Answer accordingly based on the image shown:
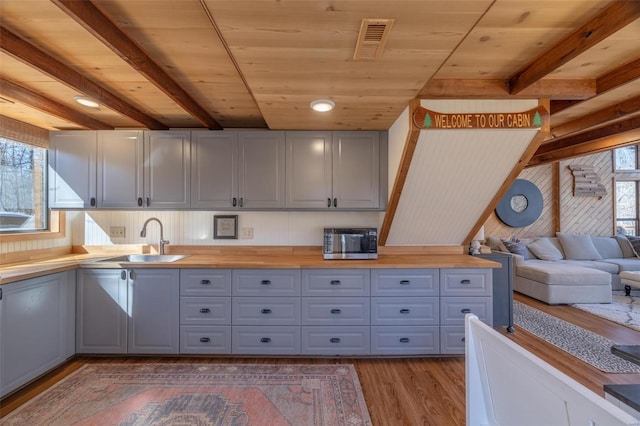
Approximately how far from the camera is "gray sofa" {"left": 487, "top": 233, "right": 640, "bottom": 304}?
13.3 feet

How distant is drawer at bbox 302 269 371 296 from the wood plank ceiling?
1362mm

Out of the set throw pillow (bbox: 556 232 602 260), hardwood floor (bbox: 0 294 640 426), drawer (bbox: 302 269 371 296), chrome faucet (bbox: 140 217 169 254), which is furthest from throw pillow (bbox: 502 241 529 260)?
chrome faucet (bbox: 140 217 169 254)

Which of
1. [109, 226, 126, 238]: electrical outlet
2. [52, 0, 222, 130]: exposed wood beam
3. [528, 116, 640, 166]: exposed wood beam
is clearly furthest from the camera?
[528, 116, 640, 166]: exposed wood beam

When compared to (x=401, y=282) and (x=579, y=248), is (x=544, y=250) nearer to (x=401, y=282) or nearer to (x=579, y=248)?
(x=579, y=248)

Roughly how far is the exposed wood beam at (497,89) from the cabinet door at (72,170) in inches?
124

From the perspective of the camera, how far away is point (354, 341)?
8.27 feet

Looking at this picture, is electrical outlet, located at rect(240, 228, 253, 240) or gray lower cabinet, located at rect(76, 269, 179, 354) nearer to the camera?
gray lower cabinet, located at rect(76, 269, 179, 354)

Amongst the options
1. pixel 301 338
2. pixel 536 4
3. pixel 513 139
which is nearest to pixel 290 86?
pixel 536 4

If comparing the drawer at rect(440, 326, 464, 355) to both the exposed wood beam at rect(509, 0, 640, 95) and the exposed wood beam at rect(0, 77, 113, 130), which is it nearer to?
the exposed wood beam at rect(509, 0, 640, 95)

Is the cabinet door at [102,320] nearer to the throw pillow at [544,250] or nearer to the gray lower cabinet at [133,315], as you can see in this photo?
the gray lower cabinet at [133,315]

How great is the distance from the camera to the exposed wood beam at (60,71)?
1567 millimetres

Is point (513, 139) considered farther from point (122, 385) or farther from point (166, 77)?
point (122, 385)

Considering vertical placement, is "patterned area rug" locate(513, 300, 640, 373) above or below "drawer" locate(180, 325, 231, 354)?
below

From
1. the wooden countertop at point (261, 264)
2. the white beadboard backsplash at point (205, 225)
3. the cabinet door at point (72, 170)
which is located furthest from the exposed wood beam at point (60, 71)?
the wooden countertop at point (261, 264)
